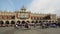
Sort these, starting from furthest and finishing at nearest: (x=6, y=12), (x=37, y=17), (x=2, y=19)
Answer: (x=37, y=17), (x=6, y=12), (x=2, y=19)

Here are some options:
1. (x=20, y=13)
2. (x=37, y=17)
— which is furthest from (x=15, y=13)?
(x=37, y=17)

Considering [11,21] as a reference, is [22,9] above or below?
above

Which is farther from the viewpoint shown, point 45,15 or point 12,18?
point 45,15

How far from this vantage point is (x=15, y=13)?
88.6 metres

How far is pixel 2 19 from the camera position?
84.6 meters

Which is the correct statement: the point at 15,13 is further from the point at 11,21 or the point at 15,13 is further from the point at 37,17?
the point at 37,17

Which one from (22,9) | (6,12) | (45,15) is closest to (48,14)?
(45,15)

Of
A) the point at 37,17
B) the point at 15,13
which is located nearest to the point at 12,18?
the point at 15,13

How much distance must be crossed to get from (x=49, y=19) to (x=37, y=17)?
841cm

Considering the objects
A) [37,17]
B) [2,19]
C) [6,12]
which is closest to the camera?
[2,19]

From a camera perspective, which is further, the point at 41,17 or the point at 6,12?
the point at 41,17

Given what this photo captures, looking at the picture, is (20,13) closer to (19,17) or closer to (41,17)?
(19,17)

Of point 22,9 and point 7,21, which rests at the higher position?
point 22,9

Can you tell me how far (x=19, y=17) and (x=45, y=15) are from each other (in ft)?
67.7
